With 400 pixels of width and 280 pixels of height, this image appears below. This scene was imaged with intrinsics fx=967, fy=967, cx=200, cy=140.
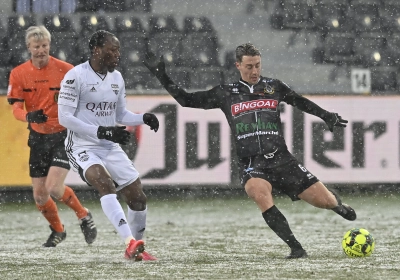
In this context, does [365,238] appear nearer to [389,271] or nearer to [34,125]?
[389,271]

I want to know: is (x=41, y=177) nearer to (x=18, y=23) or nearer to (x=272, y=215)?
(x=272, y=215)

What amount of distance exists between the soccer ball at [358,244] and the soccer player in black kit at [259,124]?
452 millimetres

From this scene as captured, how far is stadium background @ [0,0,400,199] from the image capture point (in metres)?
13.8

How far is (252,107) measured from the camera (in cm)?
757

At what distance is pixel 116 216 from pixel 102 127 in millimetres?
655

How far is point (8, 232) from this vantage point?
1012cm

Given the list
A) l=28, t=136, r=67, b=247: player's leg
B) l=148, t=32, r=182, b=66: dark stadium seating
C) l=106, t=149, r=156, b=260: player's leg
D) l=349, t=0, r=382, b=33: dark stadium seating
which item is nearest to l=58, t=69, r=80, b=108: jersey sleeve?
l=106, t=149, r=156, b=260: player's leg

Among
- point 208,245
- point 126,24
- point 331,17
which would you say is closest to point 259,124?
point 208,245

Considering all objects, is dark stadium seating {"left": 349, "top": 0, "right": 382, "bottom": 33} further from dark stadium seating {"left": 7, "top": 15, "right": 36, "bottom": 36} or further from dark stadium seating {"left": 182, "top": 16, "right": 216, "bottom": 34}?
dark stadium seating {"left": 7, "top": 15, "right": 36, "bottom": 36}

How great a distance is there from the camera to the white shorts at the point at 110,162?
23.9 ft

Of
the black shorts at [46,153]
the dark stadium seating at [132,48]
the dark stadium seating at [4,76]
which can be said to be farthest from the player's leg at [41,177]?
the dark stadium seating at [132,48]

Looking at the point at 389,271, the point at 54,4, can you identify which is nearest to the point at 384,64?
the point at 54,4

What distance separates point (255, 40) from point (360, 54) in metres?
1.78

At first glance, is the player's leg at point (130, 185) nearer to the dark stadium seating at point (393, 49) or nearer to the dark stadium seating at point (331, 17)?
the dark stadium seating at point (393, 49)
